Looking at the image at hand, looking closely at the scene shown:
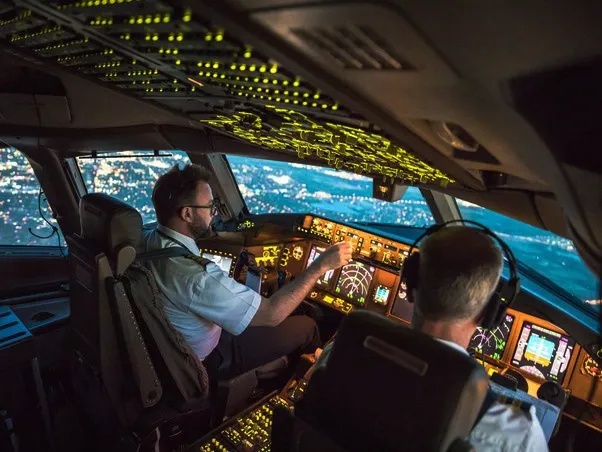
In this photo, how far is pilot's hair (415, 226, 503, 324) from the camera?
3.19 ft

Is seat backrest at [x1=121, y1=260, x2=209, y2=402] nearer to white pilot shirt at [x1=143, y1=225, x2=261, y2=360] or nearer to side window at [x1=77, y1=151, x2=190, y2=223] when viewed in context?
white pilot shirt at [x1=143, y1=225, x2=261, y2=360]

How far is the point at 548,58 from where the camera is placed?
0.50m

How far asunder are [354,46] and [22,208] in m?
3.92

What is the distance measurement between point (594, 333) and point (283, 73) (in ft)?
5.51

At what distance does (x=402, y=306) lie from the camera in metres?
2.61

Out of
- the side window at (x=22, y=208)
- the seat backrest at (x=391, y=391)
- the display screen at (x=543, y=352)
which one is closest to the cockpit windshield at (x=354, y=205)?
the display screen at (x=543, y=352)

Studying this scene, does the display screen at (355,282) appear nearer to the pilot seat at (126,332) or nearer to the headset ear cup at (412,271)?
the pilot seat at (126,332)

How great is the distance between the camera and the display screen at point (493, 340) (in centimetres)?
220

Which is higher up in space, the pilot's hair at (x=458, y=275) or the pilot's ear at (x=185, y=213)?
the pilot's hair at (x=458, y=275)

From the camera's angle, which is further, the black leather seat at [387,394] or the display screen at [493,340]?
the display screen at [493,340]

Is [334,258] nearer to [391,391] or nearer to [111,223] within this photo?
[111,223]

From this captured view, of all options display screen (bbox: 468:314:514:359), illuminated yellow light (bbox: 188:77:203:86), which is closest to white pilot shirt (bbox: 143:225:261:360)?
illuminated yellow light (bbox: 188:77:203:86)

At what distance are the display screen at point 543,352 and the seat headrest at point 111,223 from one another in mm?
1890

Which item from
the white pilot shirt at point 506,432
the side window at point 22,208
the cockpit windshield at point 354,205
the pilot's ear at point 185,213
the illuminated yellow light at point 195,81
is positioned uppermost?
the illuminated yellow light at point 195,81
